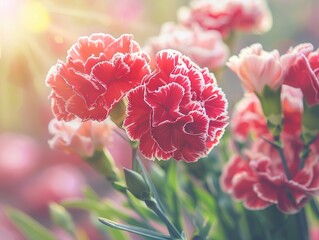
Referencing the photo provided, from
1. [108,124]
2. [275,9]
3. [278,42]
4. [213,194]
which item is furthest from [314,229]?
[275,9]

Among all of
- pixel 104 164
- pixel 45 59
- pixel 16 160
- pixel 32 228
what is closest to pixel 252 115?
pixel 104 164

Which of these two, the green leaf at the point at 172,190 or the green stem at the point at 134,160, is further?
the green leaf at the point at 172,190

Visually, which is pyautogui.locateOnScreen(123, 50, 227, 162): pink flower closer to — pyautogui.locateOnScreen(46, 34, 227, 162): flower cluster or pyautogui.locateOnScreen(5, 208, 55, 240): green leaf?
pyautogui.locateOnScreen(46, 34, 227, 162): flower cluster

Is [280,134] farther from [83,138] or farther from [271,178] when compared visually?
[83,138]

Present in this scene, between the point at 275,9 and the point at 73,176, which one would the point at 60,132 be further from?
the point at 275,9

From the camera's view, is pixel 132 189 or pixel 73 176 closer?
pixel 132 189

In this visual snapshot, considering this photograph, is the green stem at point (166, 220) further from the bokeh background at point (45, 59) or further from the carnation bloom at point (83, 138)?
the bokeh background at point (45, 59)

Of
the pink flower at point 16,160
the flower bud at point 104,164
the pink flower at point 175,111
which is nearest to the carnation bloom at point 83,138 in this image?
the flower bud at point 104,164

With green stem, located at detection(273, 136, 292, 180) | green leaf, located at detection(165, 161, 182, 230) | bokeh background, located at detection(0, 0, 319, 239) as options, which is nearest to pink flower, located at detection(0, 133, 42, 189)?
bokeh background, located at detection(0, 0, 319, 239)
